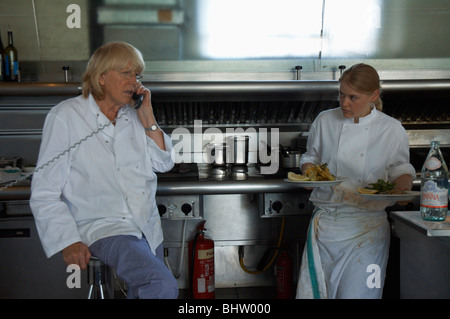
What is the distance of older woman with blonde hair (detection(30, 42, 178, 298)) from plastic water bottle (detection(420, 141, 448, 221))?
1.00 m

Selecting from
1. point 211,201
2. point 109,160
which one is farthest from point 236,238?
point 109,160

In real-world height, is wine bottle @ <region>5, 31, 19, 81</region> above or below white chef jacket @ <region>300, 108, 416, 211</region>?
above

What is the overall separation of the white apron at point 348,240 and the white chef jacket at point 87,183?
A: 0.82 metres

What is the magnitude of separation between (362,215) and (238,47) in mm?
1738

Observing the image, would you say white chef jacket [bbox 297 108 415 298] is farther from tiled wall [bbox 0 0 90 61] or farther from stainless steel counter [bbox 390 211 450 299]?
tiled wall [bbox 0 0 90 61]

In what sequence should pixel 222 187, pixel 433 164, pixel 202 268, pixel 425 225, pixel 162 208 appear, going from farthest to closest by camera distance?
pixel 202 268 < pixel 162 208 < pixel 222 187 < pixel 433 164 < pixel 425 225

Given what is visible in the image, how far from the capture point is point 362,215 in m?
2.21

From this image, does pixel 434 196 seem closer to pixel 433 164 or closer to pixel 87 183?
pixel 433 164

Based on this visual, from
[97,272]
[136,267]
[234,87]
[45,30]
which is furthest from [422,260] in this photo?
[45,30]

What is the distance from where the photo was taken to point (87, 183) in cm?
188

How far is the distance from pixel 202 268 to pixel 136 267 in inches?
57.9

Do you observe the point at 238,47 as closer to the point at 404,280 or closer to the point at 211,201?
the point at 211,201

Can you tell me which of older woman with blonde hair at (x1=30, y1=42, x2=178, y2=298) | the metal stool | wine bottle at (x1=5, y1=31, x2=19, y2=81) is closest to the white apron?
older woman with blonde hair at (x1=30, y1=42, x2=178, y2=298)

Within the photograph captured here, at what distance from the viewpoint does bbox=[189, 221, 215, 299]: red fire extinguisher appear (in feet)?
10.4
